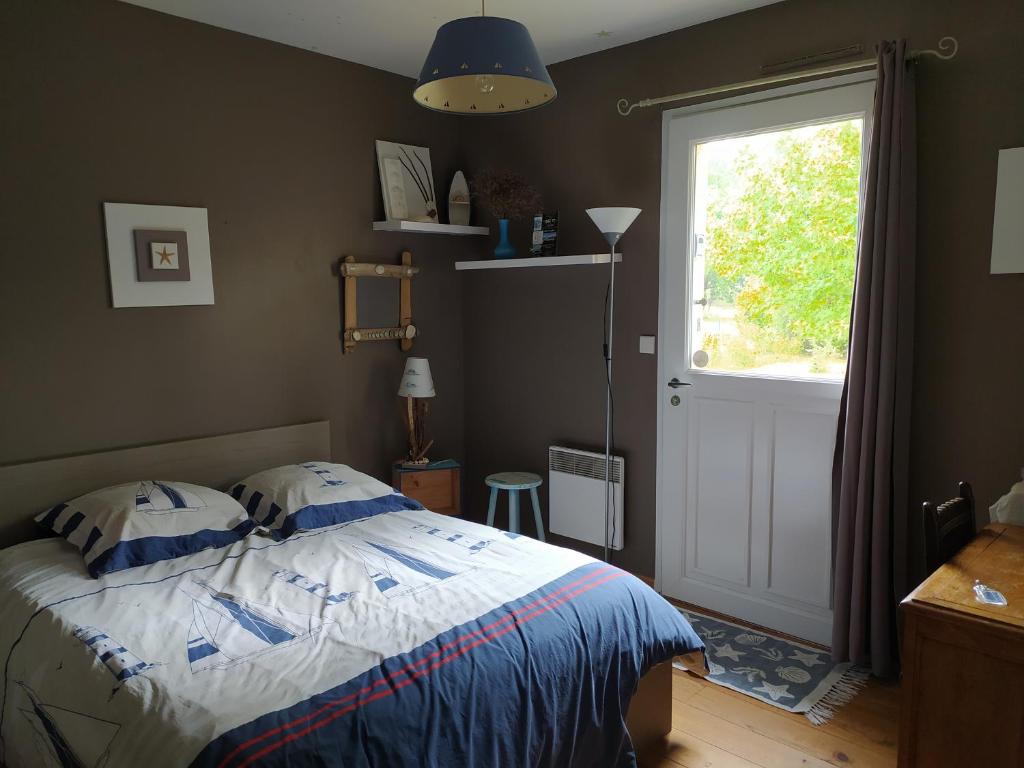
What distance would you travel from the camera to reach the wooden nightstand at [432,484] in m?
3.77

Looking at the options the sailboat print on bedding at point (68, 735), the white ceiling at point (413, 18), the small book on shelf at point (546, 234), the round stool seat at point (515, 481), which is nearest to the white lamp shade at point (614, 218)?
the small book on shelf at point (546, 234)

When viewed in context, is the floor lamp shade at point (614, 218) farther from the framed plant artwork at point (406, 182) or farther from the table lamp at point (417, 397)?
the table lamp at point (417, 397)

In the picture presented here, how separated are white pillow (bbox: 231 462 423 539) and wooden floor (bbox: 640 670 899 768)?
1.36m

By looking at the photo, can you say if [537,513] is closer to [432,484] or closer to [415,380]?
[432,484]

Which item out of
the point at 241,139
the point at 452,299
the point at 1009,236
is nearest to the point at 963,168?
the point at 1009,236

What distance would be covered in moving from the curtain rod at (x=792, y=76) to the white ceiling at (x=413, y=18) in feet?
0.96

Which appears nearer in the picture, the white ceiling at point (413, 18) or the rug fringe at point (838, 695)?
the rug fringe at point (838, 695)

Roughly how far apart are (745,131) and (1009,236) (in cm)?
107

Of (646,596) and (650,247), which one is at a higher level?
(650,247)

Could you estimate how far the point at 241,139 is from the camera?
3312 mm

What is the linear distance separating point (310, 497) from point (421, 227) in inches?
58.5

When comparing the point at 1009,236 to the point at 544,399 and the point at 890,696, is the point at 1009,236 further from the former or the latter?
the point at 544,399

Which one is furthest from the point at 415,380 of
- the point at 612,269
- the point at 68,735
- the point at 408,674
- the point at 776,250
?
the point at 68,735

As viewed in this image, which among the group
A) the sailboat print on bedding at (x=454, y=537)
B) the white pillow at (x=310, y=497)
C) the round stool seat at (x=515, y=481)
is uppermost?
the white pillow at (x=310, y=497)
